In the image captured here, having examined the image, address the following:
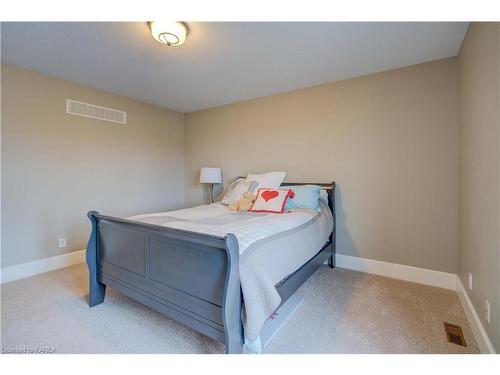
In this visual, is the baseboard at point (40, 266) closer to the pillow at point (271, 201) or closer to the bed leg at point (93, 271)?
the bed leg at point (93, 271)

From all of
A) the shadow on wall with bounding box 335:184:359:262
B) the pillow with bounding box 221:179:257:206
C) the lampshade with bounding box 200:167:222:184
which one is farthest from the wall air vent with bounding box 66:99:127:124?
the shadow on wall with bounding box 335:184:359:262

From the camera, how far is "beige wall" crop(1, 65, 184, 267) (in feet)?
8.45

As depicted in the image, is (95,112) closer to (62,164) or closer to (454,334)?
(62,164)

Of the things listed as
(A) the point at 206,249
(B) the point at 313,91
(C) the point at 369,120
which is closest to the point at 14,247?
(A) the point at 206,249

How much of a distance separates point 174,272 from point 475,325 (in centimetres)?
209

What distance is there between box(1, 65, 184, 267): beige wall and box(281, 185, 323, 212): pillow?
2.49 meters

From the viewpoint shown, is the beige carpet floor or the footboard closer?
the footboard

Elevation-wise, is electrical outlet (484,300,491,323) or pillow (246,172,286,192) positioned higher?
pillow (246,172,286,192)

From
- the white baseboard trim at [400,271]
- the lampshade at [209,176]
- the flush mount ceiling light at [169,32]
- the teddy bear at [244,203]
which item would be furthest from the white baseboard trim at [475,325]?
the lampshade at [209,176]

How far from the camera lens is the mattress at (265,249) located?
1.29 m

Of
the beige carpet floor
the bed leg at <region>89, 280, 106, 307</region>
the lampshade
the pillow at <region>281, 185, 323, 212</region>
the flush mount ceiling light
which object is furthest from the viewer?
the lampshade

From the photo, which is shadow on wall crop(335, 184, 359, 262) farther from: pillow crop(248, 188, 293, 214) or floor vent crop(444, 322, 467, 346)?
floor vent crop(444, 322, 467, 346)

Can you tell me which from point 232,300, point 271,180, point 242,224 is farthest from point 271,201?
point 232,300

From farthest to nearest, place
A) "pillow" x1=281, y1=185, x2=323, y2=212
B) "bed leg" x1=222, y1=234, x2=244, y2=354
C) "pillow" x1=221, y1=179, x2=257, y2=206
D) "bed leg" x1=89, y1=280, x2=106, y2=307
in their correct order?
"pillow" x1=221, y1=179, x2=257, y2=206 → "pillow" x1=281, y1=185, x2=323, y2=212 → "bed leg" x1=89, y1=280, x2=106, y2=307 → "bed leg" x1=222, y1=234, x2=244, y2=354
